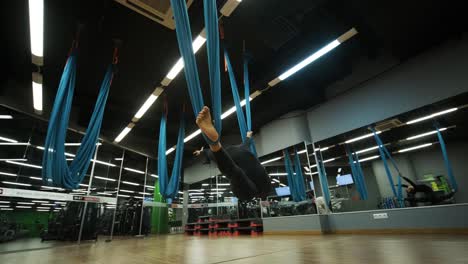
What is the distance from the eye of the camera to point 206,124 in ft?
6.45

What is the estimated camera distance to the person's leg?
1935 mm

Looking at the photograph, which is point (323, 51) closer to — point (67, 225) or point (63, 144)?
point (63, 144)

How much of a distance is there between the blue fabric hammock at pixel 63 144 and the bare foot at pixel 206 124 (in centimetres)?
263

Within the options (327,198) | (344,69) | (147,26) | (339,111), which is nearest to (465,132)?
(339,111)

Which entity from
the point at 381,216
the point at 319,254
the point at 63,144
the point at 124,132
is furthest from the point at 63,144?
the point at 381,216

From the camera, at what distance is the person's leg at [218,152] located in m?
1.93

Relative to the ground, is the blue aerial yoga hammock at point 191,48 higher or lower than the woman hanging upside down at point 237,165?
higher

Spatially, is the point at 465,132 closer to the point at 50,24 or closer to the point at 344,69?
the point at 344,69

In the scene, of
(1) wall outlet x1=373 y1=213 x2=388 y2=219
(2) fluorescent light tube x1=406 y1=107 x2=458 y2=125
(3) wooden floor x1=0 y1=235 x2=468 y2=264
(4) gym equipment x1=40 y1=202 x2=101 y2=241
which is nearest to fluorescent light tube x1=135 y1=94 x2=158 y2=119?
(4) gym equipment x1=40 y1=202 x2=101 y2=241

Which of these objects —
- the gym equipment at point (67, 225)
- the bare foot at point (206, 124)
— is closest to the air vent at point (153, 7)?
the bare foot at point (206, 124)

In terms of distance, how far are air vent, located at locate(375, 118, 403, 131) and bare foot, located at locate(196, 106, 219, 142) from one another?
445 cm

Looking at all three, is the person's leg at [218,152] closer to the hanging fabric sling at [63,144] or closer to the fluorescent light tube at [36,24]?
the hanging fabric sling at [63,144]

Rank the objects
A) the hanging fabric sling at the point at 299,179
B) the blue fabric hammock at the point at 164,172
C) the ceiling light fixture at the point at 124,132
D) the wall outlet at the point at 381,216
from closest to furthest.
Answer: the wall outlet at the point at 381,216 < the blue fabric hammock at the point at 164,172 < the hanging fabric sling at the point at 299,179 < the ceiling light fixture at the point at 124,132

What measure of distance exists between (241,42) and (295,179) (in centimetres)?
399
